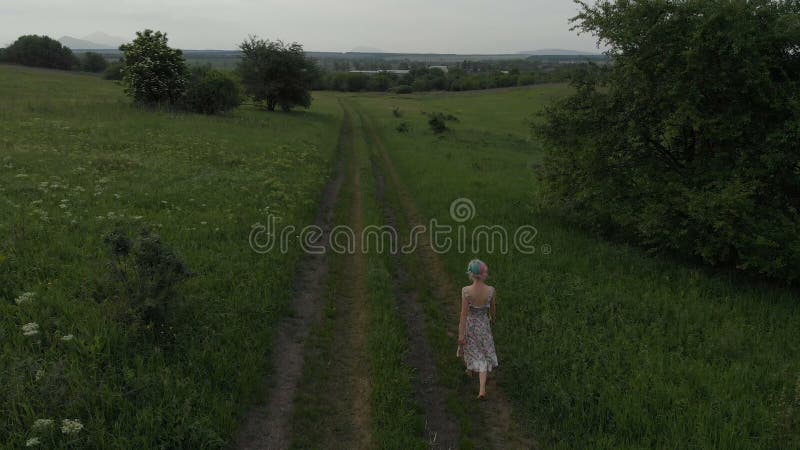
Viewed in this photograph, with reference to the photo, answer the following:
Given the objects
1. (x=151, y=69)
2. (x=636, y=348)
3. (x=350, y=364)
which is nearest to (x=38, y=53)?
(x=151, y=69)

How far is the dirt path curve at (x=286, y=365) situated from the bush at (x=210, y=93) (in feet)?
126

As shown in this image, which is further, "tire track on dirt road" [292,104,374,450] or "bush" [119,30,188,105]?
"bush" [119,30,188,105]

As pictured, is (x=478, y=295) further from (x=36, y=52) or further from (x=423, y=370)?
(x=36, y=52)

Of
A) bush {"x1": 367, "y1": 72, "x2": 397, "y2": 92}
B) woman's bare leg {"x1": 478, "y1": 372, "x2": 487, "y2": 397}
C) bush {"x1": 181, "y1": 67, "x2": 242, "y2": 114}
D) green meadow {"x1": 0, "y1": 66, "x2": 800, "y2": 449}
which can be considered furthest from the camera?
bush {"x1": 367, "y1": 72, "x2": 397, "y2": 92}

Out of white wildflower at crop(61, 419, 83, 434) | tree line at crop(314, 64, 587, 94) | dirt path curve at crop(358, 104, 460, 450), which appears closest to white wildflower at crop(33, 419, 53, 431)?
white wildflower at crop(61, 419, 83, 434)

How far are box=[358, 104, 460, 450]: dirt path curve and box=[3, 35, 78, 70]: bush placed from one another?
143 meters

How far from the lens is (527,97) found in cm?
9481

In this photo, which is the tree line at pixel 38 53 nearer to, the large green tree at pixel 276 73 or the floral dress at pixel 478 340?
the large green tree at pixel 276 73

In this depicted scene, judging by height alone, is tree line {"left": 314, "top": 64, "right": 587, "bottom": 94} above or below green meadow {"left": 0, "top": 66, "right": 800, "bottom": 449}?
above

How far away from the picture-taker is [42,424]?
585 centimetres

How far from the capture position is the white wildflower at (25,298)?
321 inches

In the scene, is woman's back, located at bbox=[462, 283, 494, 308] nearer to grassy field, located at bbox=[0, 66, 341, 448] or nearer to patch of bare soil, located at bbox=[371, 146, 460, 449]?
patch of bare soil, located at bbox=[371, 146, 460, 449]

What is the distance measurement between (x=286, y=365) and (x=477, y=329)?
3.43 meters

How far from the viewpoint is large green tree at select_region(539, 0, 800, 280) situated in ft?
39.3
